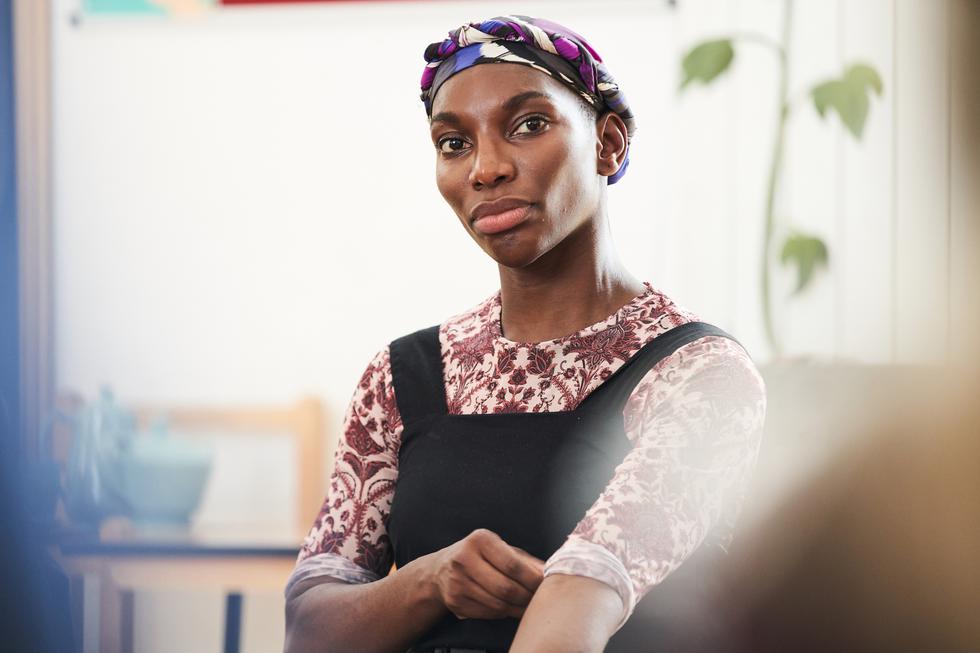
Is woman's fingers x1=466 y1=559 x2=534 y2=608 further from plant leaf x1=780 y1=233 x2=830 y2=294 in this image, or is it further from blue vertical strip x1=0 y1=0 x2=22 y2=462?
blue vertical strip x1=0 y1=0 x2=22 y2=462

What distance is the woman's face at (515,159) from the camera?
3.23 feet

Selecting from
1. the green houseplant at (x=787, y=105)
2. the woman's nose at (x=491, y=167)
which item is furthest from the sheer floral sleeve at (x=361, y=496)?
the green houseplant at (x=787, y=105)

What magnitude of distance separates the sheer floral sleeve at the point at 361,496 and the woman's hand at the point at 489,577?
207 millimetres

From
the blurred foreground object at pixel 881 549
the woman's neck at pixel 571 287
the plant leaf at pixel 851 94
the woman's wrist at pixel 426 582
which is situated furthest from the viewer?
the plant leaf at pixel 851 94

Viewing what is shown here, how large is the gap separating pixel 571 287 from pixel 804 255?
6.44ft

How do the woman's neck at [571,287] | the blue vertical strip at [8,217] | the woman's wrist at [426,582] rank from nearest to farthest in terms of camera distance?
the woman's wrist at [426,582] → the woman's neck at [571,287] → the blue vertical strip at [8,217]

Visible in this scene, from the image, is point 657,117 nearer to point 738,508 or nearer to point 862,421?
point 862,421

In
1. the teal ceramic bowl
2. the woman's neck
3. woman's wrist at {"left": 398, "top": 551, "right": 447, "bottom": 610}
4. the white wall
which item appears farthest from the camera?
the white wall

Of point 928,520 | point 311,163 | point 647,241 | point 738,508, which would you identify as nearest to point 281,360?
point 311,163

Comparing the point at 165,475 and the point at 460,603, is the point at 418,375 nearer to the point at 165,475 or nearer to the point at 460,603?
the point at 460,603

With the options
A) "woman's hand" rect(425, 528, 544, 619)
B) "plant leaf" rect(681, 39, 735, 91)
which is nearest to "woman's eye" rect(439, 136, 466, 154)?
"woman's hand" rect(425, 528, 544, 619)

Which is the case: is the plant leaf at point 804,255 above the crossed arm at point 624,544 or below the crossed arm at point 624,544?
above

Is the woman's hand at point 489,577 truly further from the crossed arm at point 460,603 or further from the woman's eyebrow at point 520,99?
the woman's eyebrow at point 520,99

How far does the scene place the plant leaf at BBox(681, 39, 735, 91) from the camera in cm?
291
